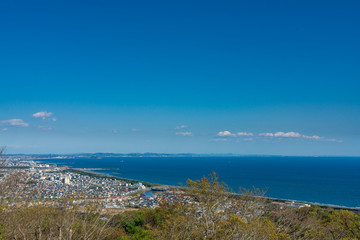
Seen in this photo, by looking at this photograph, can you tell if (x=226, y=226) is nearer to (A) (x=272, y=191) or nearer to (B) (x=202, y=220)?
(B) (x=202, y=220)

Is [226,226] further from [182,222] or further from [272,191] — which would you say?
[272,191]

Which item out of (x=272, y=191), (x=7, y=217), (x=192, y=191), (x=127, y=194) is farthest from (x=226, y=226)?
(x=272, y=191)

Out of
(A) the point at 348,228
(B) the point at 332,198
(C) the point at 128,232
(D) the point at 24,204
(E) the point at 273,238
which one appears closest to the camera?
(E) the point at 273,238

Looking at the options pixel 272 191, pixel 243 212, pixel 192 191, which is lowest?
pixel 272 191

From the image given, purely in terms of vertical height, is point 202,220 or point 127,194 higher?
point 202,220

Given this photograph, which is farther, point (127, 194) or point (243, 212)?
point (127, 194)

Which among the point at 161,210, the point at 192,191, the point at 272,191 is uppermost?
the point at 192,191

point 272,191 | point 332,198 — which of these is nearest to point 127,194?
point 272,191

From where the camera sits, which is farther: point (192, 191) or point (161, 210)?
point (161, 210)

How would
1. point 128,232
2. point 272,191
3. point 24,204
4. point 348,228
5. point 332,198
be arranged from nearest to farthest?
point 24,204
point 348,228
point 128,232
point 332,198
point 272,191
